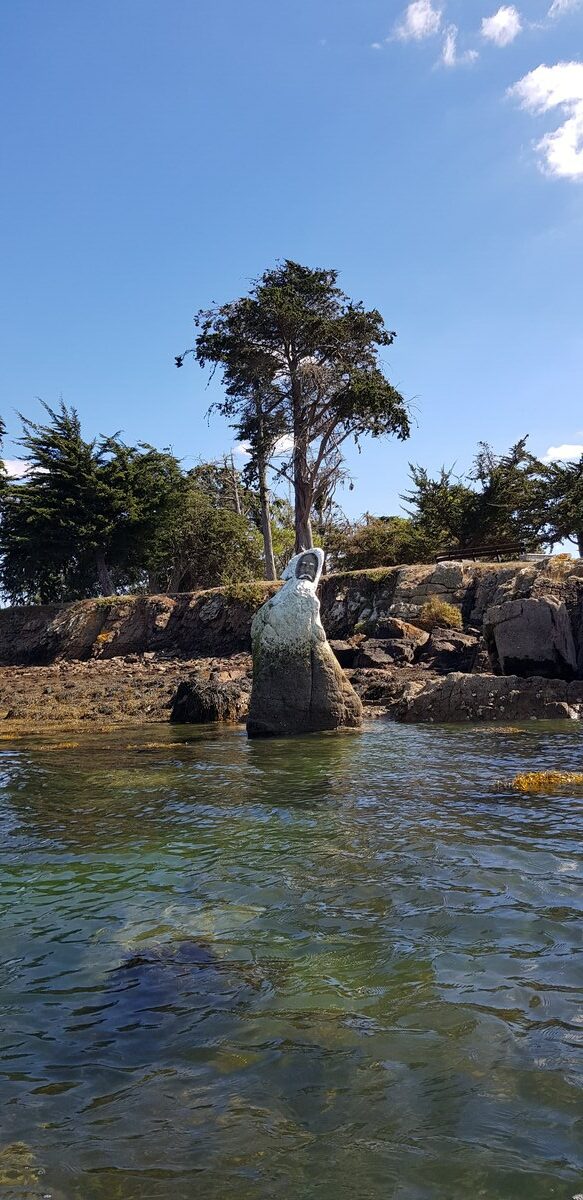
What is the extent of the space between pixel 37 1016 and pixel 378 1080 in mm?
1588

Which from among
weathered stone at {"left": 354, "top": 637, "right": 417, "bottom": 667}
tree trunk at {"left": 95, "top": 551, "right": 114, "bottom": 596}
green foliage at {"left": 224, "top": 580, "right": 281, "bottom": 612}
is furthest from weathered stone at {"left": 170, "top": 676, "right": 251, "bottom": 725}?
tree trunk at {"left": 95, "top": 551, "right": 114, "bottom": 596}

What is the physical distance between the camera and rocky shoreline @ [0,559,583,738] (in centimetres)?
1500

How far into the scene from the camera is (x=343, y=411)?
32312 mm

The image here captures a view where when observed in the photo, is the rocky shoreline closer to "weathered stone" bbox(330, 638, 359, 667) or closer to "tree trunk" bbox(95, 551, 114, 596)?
"weathered stone" bbox(330, 638, 359, 667)

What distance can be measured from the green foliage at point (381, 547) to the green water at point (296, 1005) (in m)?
27.2

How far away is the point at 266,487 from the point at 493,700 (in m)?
23.8

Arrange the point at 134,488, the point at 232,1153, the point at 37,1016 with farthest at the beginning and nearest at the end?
the point at 134,488
the point at 37,1016
the point at 232,1153

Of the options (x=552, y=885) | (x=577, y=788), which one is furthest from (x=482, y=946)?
(x=577, y=788)

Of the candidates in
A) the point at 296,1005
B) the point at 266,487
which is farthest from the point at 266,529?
the point at 296,1005

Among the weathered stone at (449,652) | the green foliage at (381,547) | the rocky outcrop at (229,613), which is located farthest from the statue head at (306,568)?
the green foliage at (381,547)

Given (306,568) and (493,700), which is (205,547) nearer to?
(306,568)

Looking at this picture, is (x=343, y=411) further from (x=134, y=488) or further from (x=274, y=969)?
(x=274, y=969)

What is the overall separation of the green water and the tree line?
26468 mm

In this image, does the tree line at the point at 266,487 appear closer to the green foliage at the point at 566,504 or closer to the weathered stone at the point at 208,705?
the green foliage at the point at 566,504
